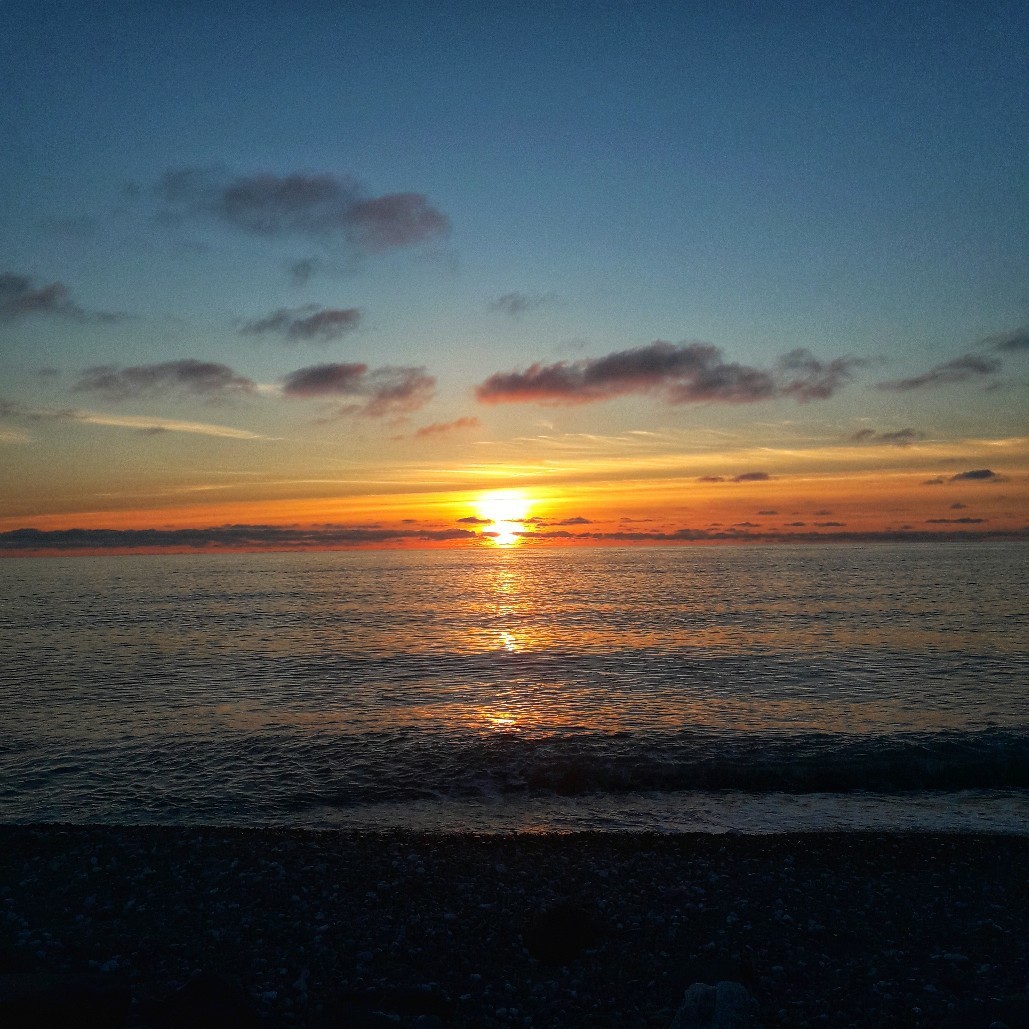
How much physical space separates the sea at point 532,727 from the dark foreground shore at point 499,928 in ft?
8.53

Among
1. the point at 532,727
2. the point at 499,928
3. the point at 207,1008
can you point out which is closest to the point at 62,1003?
the point at 207,1008

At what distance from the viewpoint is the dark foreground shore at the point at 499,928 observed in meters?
9.52

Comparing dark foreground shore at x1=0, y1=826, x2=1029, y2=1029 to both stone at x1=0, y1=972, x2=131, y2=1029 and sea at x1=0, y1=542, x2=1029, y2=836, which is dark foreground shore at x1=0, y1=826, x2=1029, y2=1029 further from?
sea at x1=0, y1=542, x2=1029, y2=836

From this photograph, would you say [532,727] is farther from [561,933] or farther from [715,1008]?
[715,1008]

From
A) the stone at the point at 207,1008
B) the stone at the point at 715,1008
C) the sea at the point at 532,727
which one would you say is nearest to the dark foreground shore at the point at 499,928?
the stone at the point at 207,1008

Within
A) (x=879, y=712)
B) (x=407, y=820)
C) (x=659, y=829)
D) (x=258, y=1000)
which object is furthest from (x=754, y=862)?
(x=879, y=712)

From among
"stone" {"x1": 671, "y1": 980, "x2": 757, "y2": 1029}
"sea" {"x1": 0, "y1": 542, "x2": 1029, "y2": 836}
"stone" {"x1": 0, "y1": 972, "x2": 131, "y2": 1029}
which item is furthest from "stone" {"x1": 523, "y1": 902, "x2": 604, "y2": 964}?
"stone" {"x1": 0, "y1": 972, "x2": 131, "y2": 1029}

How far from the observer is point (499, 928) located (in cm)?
1180

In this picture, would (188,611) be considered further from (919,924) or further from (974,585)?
(974,585)

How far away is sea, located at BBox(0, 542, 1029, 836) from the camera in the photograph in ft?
62.0

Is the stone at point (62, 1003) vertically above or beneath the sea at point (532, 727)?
above

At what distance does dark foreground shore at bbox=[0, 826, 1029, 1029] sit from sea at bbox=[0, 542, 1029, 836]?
260 centimetres

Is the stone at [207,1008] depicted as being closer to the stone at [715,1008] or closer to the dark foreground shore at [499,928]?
the dark foreground shore at [499,928]

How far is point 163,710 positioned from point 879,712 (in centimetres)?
3054
